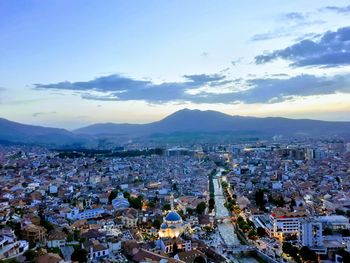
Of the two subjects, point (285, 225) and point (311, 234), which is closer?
point (311, 234)

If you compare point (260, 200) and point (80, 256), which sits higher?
point (80, 256)

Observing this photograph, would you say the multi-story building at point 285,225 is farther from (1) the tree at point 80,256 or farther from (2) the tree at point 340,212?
(1) the tree at point 80,256

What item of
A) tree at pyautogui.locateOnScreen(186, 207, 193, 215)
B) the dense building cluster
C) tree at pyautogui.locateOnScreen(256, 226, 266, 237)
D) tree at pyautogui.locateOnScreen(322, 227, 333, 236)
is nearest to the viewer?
the dense building cluster

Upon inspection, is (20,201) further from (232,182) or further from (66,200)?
(232,182)

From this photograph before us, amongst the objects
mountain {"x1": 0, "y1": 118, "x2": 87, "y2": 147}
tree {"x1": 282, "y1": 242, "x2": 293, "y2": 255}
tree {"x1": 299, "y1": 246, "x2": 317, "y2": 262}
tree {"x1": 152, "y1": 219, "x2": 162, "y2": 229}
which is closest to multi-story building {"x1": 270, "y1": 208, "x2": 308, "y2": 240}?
tree {"x1": 282, "y1": 242, "x2": 293, "y2": 255}

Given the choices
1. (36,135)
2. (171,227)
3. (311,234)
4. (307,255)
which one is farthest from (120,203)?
(36,135)

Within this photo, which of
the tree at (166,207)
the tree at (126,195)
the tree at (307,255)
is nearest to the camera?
the tree at (307,255)

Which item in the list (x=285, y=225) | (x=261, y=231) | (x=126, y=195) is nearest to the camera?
(x=285, y=225)

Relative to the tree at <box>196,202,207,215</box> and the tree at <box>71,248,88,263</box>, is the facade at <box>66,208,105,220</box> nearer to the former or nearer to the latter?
the tree at <box>196,202,207,215</box>

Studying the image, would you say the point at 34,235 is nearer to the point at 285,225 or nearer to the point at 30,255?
the point at 30,255

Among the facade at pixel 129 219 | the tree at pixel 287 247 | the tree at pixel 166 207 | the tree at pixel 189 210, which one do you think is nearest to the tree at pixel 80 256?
the facade at pixel 129 219

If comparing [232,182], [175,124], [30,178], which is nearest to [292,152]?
[232,182]
